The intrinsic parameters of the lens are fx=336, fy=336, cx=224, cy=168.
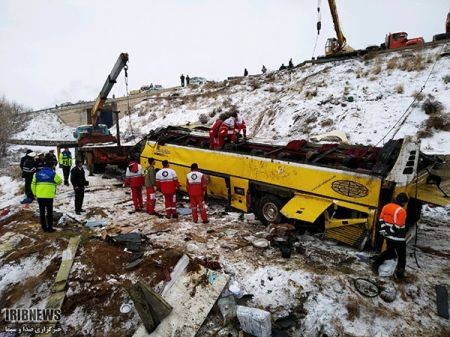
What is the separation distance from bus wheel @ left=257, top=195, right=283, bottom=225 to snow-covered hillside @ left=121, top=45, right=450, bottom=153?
177 inches

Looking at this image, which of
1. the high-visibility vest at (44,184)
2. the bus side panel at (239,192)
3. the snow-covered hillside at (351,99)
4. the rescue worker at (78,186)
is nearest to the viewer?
the high-visibility vest at (44,184)

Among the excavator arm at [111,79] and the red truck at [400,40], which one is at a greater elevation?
the red truck at [400,40]

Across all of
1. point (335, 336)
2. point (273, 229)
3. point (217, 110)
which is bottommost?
point (335, 336)

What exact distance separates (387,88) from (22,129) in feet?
130

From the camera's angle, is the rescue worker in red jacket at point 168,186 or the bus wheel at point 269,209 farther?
the rescue worker in red jacket at point 168,186

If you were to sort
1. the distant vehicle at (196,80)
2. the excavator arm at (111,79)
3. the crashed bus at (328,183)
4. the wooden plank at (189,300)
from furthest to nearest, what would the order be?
the distant vehicle at (196,80)
the excavator arm at (111,79)
the crashed bus at (328,183)
the wooden plank at (189,300)

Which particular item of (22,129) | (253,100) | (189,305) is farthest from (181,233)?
(22,129)

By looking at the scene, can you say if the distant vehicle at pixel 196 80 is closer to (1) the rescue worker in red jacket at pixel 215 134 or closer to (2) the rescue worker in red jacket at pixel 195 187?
(1) the rescue worker in red jacket at pixel 215 134

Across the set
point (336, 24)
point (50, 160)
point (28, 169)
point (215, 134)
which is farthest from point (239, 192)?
point (336, 24)

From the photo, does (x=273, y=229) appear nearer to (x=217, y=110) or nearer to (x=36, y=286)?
(x=36, y=286)

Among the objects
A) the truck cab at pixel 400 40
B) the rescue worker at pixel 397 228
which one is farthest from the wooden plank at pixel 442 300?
the truck cab at pixel 400 40

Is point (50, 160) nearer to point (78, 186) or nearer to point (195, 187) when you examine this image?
point (78, 186)

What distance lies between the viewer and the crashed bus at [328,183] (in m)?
5.61

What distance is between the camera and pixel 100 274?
5520 mm
